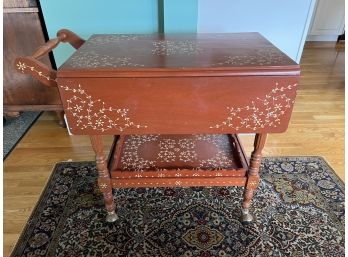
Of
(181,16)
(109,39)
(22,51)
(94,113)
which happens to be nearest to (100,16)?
(109,39)

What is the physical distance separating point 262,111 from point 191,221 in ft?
2.31

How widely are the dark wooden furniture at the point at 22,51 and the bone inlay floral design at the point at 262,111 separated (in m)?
1.36

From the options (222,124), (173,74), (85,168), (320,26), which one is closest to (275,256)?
(222,124)

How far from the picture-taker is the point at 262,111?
928mm

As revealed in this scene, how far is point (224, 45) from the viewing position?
116cm

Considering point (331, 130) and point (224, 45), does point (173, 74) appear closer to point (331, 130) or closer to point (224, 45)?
point (224, 45)

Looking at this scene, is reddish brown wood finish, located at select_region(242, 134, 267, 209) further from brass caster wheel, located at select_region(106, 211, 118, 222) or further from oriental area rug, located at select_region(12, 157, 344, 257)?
brass caster wheel, located at select_region(106, 211, 118, 222)

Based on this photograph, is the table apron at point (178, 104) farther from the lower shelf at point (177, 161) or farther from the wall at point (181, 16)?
the wall at point (181, 16)

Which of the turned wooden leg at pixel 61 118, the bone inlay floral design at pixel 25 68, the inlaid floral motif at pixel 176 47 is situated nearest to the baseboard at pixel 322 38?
the inlaid floral motif at pixel 176 47

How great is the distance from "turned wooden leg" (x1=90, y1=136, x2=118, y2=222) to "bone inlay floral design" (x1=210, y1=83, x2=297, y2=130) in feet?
1.60

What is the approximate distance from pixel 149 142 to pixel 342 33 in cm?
425

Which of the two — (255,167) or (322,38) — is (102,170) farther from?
(322,38)

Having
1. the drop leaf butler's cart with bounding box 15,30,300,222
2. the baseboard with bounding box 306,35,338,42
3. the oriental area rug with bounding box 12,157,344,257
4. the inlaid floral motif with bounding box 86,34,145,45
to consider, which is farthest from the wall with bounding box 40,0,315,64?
the baseboard with bounding box 306,35,338,42

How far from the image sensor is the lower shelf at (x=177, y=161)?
119 cm
